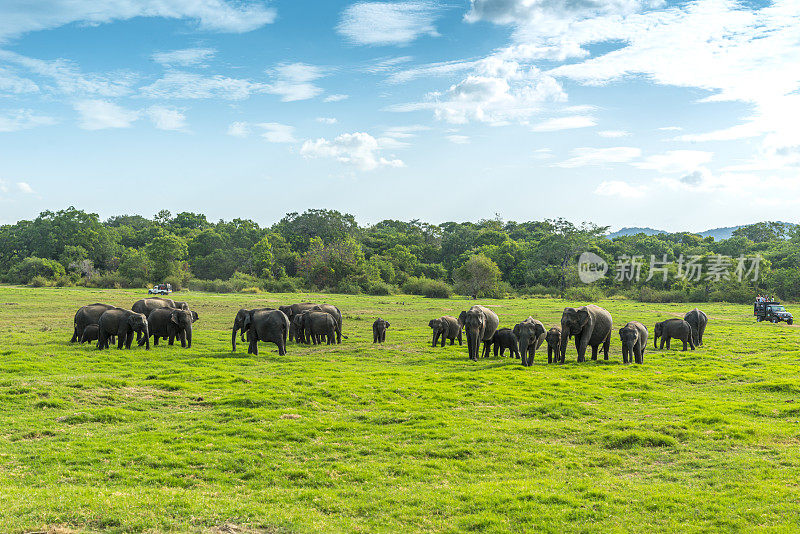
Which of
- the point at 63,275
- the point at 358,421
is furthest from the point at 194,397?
the point at 63,275

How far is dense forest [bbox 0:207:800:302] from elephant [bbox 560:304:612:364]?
179ft

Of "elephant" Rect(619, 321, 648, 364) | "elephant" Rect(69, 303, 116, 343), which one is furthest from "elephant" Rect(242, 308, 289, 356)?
"elephant" Rect(619, 321, 648, 364)

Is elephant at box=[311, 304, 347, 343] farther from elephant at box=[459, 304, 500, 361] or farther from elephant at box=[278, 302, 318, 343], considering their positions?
elephant at box=[459, 304, 500, 361]

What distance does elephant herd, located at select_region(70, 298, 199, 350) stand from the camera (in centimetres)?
2600

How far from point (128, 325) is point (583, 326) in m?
20.1

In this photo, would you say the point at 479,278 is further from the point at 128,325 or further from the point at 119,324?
the point at 119,324

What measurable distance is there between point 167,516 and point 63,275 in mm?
88275

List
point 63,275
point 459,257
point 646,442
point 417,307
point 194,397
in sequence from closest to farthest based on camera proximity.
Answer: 1. point 646,442
2. point 194,397
3. point 417,307
4. point 63,275
5. point 459,257

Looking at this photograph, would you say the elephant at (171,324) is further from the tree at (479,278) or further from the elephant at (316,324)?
the tree at (479,278)

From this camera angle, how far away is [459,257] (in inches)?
4274

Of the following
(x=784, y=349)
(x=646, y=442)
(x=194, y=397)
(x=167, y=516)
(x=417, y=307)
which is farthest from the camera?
(x=417, y=307)

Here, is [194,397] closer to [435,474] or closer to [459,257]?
[435,474]

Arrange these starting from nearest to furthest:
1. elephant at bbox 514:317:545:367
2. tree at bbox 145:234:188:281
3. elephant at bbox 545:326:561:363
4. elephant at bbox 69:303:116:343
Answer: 1. elephant at bbox 514:317:545:367
2. elephant at bbox 545:326:561:363
3. elephant at bbox 69:303:116:343
4. tree at bbox 145:234:188:281

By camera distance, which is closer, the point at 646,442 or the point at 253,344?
the point at 646,442
